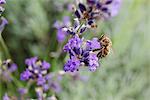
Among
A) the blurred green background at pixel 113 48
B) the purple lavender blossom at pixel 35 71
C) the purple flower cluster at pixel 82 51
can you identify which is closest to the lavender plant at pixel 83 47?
the purple flower cluster at pixel 82 51

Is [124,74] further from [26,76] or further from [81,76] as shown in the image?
[26,76]

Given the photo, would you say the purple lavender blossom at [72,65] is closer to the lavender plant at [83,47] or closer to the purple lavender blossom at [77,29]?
the lavender plant at [83,47]

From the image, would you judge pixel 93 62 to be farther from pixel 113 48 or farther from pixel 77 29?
pixel 113 48

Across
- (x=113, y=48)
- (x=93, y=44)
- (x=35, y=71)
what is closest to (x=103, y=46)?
(x=93, y=44)

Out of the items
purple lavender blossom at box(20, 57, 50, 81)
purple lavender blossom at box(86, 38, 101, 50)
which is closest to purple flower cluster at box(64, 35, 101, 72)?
purple lavender blossom at box(86, 38, 101, 50)

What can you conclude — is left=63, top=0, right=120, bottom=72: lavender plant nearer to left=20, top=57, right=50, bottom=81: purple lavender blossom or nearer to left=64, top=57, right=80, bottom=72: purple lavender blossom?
left=64, top=57, right=80, bottom=72: purple lavender blossom

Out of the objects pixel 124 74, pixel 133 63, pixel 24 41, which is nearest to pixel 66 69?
pixel 124 74
